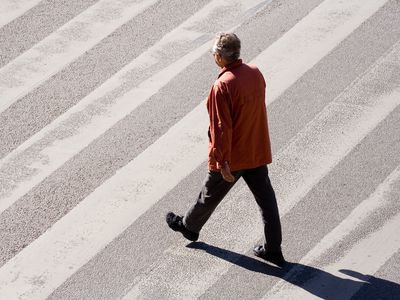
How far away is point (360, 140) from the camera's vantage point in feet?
30.4

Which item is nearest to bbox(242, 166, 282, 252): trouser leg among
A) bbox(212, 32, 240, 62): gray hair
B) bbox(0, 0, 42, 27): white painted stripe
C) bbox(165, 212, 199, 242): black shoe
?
bbox(165, 212, 199, 242): black shoe

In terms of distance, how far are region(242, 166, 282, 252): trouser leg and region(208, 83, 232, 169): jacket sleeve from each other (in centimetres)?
37

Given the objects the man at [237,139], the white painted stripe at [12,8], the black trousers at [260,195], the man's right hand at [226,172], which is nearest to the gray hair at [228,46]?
the man at [237,139]

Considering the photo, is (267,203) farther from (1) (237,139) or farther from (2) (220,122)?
(2) (220,122)

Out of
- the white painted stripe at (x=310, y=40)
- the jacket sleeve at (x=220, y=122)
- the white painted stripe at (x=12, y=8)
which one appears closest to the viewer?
the jacket sleeve at (x=220, y=122)

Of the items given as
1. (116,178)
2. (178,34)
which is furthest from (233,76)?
(178,34)

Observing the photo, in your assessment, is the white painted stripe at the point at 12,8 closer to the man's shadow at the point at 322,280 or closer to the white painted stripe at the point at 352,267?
the man's shadow at the point at 322,280

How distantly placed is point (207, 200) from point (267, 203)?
1.64ft

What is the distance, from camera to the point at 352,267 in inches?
302

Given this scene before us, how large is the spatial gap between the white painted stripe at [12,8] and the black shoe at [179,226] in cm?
456

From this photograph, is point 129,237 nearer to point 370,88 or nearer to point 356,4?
point 370,88

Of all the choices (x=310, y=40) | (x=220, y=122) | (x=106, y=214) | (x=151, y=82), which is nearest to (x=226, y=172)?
(x=220, y=122)

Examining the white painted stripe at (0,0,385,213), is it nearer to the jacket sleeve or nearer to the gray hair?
the jacket sleeve

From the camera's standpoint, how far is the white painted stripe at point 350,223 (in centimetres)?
770
